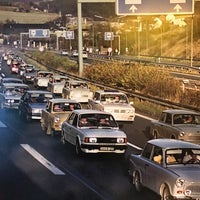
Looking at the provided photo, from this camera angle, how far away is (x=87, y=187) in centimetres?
1474

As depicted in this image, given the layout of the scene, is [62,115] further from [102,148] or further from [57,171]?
[57,171]

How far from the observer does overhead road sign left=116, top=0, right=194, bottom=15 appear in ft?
133

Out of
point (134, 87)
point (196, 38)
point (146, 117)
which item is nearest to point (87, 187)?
point (146, 117)

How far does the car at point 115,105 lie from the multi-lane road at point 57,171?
3.21 m

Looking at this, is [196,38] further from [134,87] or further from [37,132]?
[37,132]

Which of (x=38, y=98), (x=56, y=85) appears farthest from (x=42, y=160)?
(x=56, y=85)

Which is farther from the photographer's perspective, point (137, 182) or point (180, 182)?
point (137, 182)

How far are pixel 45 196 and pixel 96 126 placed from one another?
668 cm

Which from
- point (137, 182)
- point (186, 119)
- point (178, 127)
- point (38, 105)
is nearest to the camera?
point (137, 182)

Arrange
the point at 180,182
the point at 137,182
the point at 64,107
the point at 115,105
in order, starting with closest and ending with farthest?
the point at 180,182
the point at 137,182
the point at 64,107
the point at 115,105

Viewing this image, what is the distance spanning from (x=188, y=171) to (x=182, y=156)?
799mm

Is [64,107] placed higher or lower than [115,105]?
higher

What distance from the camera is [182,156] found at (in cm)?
1329

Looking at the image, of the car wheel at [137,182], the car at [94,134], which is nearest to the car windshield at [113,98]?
the car at [94,134]
